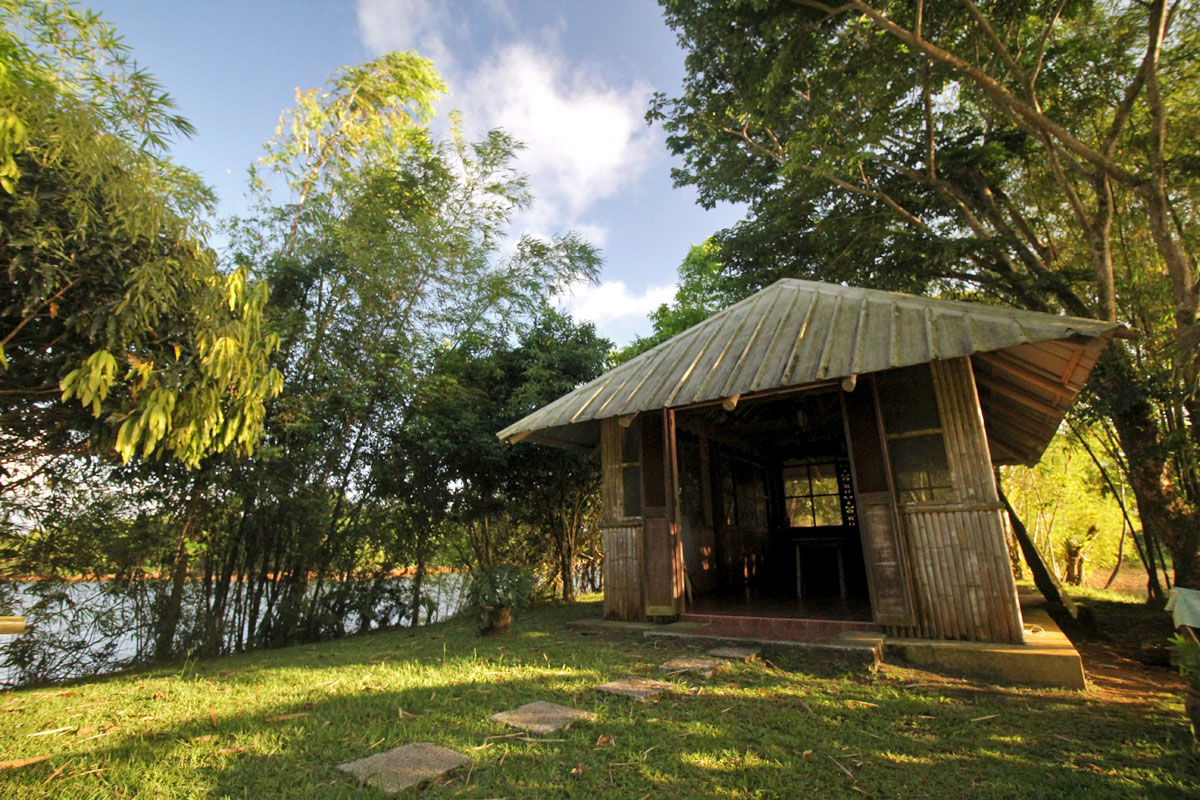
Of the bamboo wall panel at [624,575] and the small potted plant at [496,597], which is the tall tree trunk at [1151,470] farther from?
the small potted plant at [496,597]

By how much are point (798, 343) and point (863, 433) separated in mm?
918

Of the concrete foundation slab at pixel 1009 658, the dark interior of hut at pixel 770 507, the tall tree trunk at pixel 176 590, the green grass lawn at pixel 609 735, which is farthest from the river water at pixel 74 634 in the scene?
the concrete foundation slab at pixel 1009 658

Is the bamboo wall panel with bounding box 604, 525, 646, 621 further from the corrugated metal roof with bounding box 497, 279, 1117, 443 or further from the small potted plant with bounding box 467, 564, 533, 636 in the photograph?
the corrugated metal roof with bounding box 497, 279, 1117, 443

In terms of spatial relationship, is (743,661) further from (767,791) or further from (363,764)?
(363,764)

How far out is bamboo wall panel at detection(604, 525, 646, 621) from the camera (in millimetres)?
5348

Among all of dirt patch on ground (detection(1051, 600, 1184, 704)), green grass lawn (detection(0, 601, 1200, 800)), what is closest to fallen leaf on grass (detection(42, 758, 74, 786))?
green grass lawn (detection(0, 601, 1200, 800))

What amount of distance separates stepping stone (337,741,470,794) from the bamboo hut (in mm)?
3100

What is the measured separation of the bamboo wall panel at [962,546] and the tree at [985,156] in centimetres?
234

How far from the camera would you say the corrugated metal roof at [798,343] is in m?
3.78

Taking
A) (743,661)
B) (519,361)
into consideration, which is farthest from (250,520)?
(743,661)

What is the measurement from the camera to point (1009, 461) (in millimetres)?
8391

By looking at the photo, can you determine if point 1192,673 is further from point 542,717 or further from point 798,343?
point 542,717

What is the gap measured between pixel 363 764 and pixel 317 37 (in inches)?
283

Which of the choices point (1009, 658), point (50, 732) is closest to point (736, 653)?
point (1009, 658)
